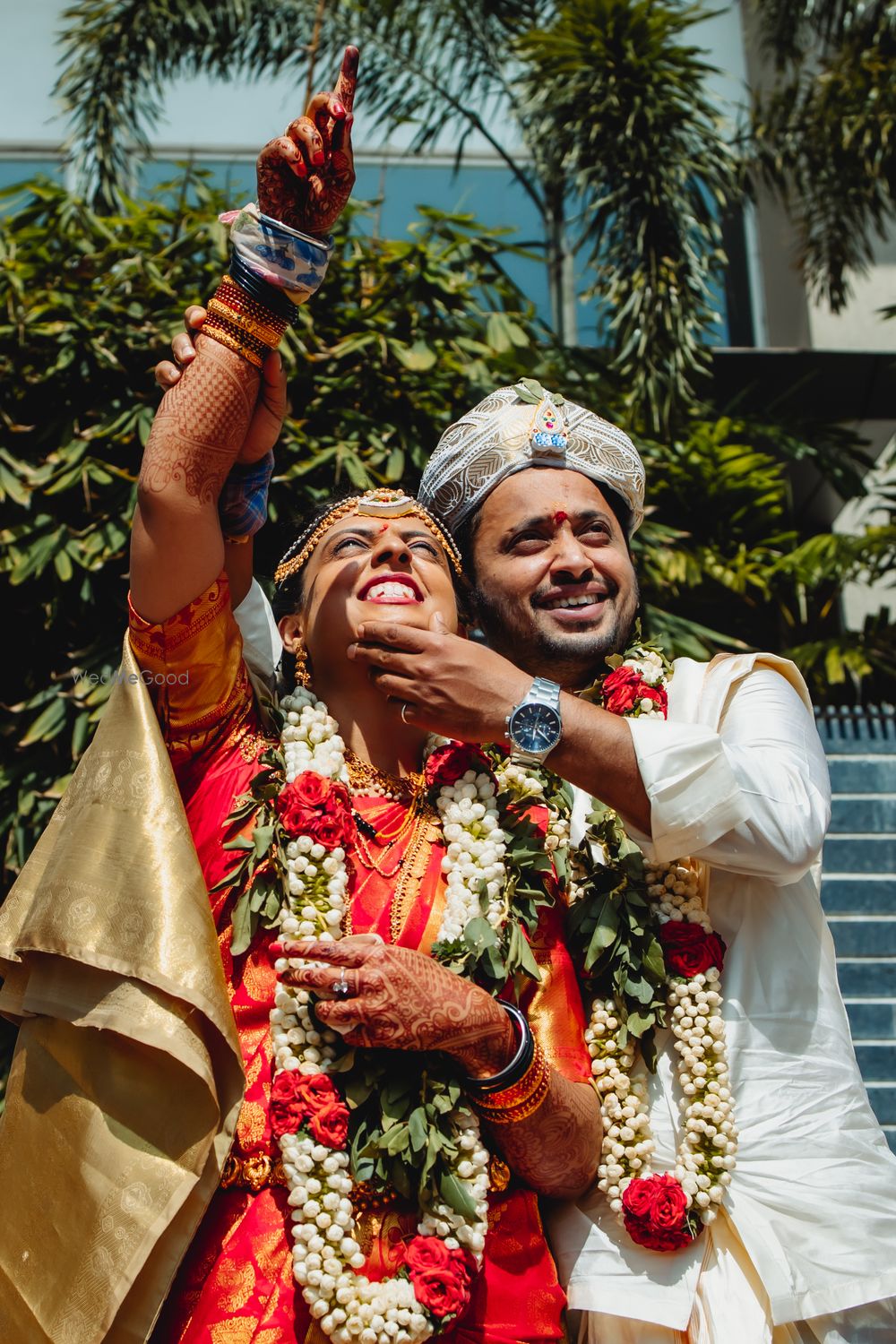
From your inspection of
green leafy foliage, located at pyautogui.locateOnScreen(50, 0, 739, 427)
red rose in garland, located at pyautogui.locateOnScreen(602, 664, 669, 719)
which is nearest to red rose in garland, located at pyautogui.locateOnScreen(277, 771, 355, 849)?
red rose in garland, located at pyautogui.locateOnScreen(602, 664, 669, 719)

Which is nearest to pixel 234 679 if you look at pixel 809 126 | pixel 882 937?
pixel 882 937

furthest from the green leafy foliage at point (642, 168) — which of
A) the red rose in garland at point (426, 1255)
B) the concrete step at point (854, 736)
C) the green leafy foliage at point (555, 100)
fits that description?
the red rose in garland at point (426, 1255)

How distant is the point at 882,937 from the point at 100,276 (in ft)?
13.3

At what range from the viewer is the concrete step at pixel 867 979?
4832mm

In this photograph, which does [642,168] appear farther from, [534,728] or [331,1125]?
[331,1125]

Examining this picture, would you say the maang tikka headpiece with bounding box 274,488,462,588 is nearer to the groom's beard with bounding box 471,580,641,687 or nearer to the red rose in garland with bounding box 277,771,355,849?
the groom's beard with bounding box 471,580,641,687

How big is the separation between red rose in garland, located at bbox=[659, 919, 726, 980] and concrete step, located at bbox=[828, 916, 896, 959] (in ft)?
7.94

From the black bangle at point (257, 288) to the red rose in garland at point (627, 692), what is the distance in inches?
43.1

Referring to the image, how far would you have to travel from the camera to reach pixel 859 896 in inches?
201

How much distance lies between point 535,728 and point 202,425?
0.79 m

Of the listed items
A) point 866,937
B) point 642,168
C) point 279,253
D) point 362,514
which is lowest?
point 866,937

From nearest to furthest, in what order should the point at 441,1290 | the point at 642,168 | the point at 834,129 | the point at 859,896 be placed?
the point at 441,1290 < the point at 859,896 < the point at 642,168 < the point at 834,129

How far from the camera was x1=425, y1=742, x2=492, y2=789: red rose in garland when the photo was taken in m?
2.78

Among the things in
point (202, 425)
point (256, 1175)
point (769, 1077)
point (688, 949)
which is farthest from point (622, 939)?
point (202, 425)
